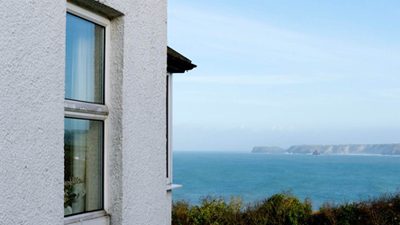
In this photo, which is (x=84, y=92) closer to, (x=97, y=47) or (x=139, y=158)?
(x=97, y=47)

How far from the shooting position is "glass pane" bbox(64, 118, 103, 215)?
3.10 metres

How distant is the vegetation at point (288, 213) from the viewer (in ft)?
36.7

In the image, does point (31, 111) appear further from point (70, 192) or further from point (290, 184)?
point (290, 184)

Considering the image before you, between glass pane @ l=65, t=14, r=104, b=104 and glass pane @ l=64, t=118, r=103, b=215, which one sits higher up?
glass pane @ l=65, t=14, r=104, b=104

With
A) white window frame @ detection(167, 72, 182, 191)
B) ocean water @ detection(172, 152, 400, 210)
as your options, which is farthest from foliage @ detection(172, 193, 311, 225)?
ocean water @ detection(172, 152, 400, 210)

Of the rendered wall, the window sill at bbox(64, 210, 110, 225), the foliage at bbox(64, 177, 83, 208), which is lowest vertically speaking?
the window sill at bbox(64, 210, 110, 225)

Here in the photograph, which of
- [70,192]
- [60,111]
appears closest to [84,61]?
[60,111]

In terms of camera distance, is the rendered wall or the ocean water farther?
the ocean water

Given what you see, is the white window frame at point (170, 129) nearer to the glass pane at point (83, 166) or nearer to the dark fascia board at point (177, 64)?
the dark fascia board at point (177, 64)

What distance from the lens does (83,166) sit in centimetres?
323

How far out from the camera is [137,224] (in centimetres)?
350

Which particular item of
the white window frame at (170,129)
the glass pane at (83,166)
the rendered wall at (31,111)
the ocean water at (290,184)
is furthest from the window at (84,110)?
the ocean water at (290,184)

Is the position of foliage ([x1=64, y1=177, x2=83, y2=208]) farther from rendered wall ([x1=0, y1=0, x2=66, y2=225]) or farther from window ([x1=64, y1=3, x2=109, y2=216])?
rendered wall ([x1=0, y1=0, x2=66, y2=225])

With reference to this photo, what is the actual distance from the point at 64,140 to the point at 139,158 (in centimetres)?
77
